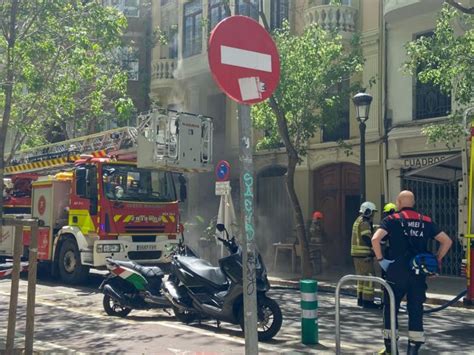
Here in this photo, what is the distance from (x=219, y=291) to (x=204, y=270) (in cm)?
40

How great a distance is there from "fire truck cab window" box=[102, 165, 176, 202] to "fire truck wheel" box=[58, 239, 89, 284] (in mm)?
1695

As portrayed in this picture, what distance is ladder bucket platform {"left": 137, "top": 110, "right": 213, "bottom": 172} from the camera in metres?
13.7

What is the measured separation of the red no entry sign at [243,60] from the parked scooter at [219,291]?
3.67m

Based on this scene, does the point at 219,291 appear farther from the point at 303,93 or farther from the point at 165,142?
the point at 303,93

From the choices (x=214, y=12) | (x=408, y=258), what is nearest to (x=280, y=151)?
(x=214, y=12)

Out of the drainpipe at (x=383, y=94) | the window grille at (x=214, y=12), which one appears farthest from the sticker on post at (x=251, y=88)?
the window grille at (x=214, y=12)

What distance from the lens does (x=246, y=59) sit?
494cm

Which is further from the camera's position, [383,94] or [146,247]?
[383,94]

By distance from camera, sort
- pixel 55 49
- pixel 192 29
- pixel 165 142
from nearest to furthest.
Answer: pixel 55 49, pixel 165 142, pixel 192 29

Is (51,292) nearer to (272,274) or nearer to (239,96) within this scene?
(272,274)

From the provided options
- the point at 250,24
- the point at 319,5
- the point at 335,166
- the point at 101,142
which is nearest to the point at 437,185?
the point at 335,166

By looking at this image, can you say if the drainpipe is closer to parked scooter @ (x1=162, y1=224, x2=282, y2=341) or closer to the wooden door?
the wooden door

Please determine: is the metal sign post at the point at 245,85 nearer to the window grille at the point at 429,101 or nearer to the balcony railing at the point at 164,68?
the window grille at the point at 429,101

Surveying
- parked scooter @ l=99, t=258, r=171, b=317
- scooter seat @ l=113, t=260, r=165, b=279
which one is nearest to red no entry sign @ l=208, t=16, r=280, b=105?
parked scooter @ l=99, t=258, r=171, b=317
